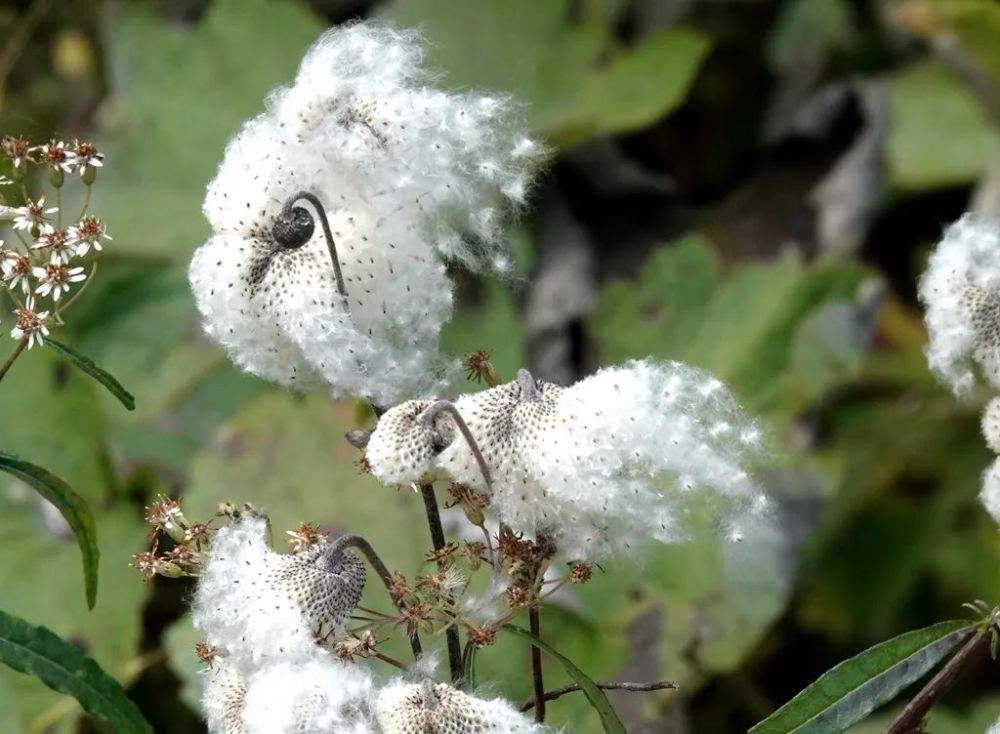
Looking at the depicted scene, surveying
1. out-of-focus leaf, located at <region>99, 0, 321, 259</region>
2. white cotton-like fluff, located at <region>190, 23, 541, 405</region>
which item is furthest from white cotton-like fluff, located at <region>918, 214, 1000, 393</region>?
out-of-focus leaf, located at <region>99, 0, 321, 259</region>

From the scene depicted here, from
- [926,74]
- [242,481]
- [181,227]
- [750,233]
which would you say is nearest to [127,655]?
[242,481]

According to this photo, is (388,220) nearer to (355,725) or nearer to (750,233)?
(355,725)

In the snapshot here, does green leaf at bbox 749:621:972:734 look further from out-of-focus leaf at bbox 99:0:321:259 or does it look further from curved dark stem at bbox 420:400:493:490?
out-of-focus leaf at bbox 99:0:321:259

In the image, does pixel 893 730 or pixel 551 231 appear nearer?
pixel 893 730

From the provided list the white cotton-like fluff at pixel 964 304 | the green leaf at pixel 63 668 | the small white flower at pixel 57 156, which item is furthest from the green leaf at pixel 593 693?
the small white flower at pixel 57 156

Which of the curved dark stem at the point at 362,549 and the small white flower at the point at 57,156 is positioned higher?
the small white flower at the point at 57,156

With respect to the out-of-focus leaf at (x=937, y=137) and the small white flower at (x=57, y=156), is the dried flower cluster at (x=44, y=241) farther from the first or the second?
the out-of-focus leaf at (x=937, y=137)
